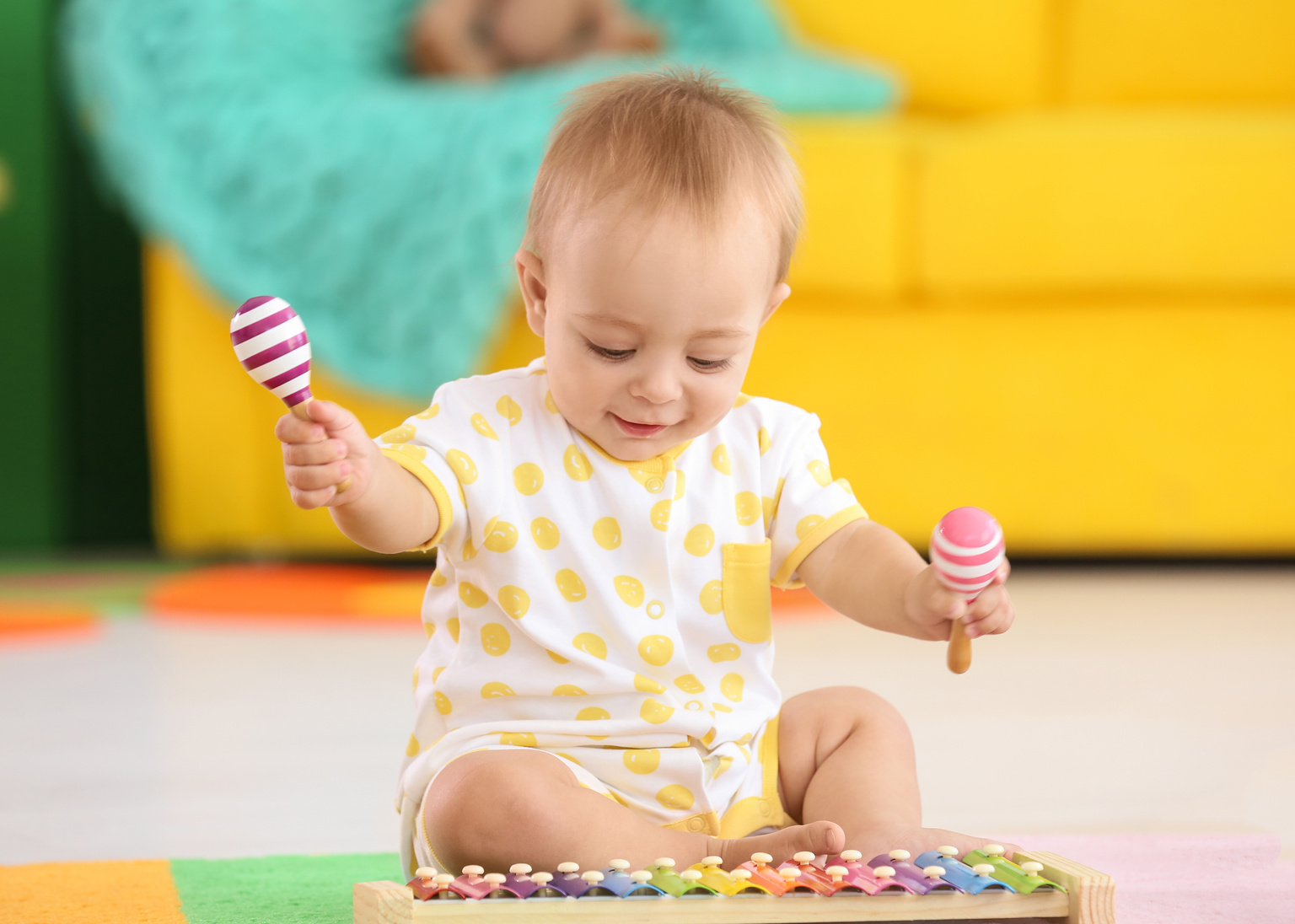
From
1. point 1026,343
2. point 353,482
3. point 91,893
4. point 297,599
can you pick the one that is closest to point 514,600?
point 353,482

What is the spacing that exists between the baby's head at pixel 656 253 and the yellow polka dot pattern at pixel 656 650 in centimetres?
9

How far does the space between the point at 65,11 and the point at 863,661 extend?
59.5 inches

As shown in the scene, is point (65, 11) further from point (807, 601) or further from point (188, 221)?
point (807, 601)

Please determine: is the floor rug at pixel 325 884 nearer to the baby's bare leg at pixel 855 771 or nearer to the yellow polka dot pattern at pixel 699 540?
the baby's bare leg at pixel 855 771

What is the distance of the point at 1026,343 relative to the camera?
5.74 feet

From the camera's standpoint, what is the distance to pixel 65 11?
2.18 meters

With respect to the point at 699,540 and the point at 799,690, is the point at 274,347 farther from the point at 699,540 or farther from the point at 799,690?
the point at 799,690

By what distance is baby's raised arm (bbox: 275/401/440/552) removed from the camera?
2.02ft

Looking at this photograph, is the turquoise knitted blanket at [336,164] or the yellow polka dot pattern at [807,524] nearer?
the yellow polka dot pattern at [807,524]

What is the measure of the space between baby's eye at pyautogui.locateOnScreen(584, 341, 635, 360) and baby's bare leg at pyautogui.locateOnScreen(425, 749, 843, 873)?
181 mm

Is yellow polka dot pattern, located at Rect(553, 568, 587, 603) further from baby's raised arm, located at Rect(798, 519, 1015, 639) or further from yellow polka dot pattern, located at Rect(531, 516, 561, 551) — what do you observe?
baby's raised arm, located at Rect(798, 519, 1015, 639)

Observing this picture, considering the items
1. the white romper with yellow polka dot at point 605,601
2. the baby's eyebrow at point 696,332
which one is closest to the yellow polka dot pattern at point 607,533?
the white romper with yellow polka dot at point 605,601

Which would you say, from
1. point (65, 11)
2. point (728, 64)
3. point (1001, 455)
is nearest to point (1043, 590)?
point (1001, 455)

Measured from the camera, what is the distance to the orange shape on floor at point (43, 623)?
1594mm
